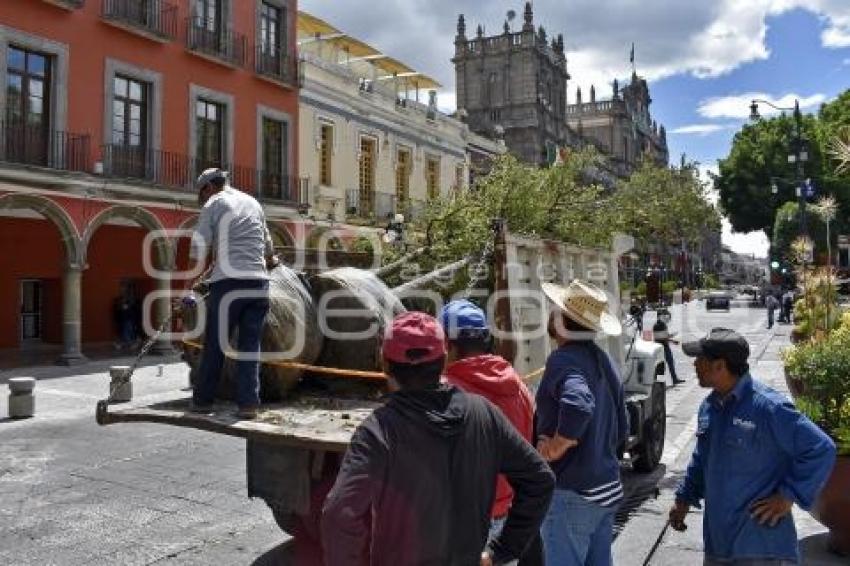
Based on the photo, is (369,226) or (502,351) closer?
(502,351)

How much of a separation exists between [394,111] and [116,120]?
12.1 m

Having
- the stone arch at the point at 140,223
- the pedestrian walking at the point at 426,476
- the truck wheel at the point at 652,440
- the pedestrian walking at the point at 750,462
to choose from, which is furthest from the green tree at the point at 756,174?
the pedestrian walking at the point at 426,476

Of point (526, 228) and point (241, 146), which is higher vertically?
point (241, 146)

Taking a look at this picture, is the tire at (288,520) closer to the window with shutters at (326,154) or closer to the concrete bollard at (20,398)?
the concrete bollard at (20,398)

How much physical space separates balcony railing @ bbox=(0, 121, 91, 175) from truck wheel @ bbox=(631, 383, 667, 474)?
14.3 m

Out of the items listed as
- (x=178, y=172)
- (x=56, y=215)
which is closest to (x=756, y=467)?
(x=56, y=215)

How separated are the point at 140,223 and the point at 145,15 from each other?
5.15m

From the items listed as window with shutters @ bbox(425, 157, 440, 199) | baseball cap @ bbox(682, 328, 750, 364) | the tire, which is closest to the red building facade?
window with shutters @ bbox(425, 157, 440, 199)

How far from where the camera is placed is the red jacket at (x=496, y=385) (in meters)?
3.28

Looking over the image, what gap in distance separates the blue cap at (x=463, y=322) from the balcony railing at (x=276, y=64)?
2102 centimetres

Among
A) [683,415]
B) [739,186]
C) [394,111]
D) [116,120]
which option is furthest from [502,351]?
[739,186]

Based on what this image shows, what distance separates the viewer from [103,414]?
14.2ft

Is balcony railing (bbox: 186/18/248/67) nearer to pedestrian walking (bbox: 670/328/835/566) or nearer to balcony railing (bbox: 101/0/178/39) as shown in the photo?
balcony railing (bbox: 101/0/178/39)

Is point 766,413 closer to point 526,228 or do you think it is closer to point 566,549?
point 566,549
